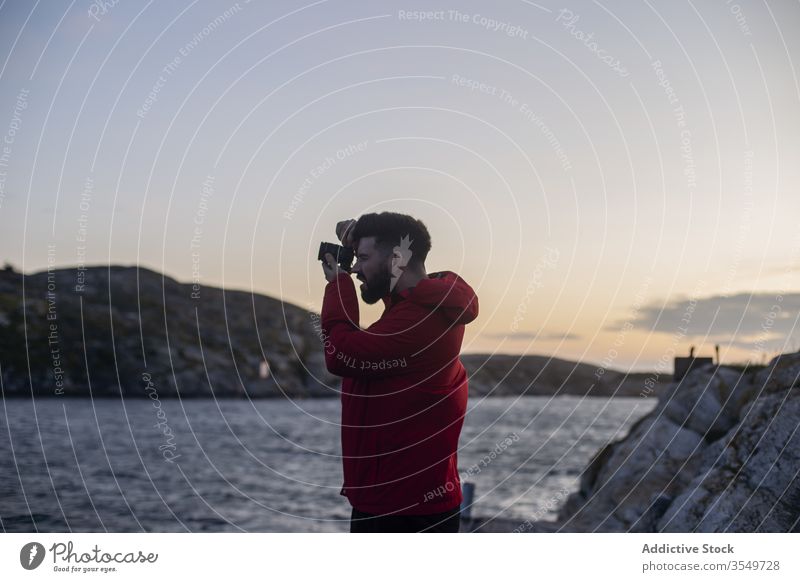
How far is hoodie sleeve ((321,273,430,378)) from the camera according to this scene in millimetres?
5145

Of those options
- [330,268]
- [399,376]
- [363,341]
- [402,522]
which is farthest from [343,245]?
[402,522]

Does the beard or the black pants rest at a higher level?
the beard

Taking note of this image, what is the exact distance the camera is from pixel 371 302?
5699 mm

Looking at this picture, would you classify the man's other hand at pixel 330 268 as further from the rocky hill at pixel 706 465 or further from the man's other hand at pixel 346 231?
the rocky hill at pixel 706 465

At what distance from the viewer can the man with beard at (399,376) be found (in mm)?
5238

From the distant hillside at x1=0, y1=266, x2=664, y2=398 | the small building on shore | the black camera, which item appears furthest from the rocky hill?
the distant hillside at x1=0, y1=266, x2=664, y2=398

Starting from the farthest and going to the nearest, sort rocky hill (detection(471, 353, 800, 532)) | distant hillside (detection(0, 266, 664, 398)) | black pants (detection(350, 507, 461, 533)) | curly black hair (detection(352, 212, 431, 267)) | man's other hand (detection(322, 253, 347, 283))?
distant hillside (detection(0, 266, 664, 398))
rocky hill (detection(471, 353, 800, 532))
man's other hand (detection(322, 253, 347, 283))
curly black hair (detection(352, 212, 431, 267))
black pants (detection(350, 507, 461, 533))

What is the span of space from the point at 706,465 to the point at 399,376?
703 cm

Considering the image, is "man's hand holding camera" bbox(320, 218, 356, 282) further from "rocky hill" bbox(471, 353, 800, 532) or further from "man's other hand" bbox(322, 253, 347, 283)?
"rocky hill" bbox(471, 353, 800, 532)

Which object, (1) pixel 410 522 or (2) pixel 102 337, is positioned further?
(2) pixel 102 337
